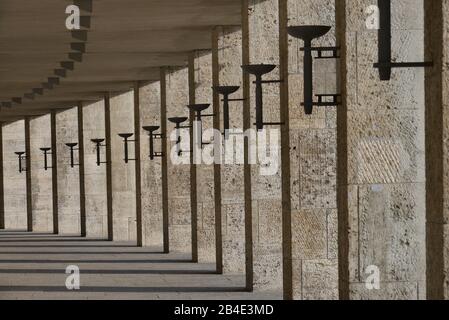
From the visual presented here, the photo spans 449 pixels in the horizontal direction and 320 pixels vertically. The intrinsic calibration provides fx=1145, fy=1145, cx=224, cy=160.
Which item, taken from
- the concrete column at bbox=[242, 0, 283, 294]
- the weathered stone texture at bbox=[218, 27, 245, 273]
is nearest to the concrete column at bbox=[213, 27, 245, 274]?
the weathered stone texture at bbox=[218, 27, 245, 273]

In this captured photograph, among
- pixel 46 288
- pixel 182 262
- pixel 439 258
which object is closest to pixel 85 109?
pixel 182 262

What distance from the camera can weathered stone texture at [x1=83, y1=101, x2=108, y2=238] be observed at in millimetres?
31219

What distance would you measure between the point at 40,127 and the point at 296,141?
2393 centimetres

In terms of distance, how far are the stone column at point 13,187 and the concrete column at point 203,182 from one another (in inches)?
683

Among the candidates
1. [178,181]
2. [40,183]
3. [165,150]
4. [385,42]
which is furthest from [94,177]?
[385,42]

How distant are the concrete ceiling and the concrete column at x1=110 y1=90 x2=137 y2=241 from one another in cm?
71

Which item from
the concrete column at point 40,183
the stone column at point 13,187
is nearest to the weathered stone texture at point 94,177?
the concrete column at point 40,183

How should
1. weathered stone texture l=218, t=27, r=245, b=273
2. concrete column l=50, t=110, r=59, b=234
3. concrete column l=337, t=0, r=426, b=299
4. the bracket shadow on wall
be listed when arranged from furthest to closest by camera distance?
concrete column l=50, t=110, r=59, b=234 → weathered stone texture l=218, t=27, r=245, b=273 → concrete column l=337, t=0, r=426, b=299 → the bracket shadow on wall

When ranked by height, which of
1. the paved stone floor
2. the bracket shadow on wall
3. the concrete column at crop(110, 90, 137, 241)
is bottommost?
the paved stone floor

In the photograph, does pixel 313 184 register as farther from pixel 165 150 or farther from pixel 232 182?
pixel 165 150

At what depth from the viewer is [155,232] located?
1030 inches

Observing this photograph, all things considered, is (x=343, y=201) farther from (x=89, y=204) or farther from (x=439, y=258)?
(x=89, y=204)

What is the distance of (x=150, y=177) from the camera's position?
26359 millimetres

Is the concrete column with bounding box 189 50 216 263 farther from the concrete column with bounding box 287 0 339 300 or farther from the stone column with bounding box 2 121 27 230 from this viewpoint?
the stone column with bounding box 2 121 27 230
